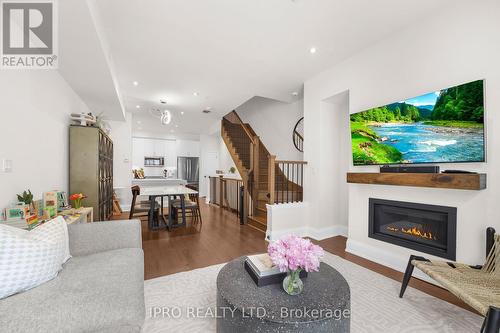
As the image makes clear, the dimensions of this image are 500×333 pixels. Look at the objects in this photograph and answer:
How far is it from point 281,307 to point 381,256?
226cm

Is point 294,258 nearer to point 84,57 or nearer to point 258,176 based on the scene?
point 84,57

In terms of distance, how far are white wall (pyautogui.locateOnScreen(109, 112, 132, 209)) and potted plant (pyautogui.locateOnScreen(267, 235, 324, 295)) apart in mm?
6024

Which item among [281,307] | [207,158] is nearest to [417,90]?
[281,307]

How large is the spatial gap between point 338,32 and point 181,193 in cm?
363

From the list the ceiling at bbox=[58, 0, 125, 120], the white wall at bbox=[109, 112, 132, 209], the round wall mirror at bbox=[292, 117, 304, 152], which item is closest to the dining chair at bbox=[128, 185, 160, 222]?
the ceiling at bbox=[58, 0, 125, 120]

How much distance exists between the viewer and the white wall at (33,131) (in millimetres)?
2023

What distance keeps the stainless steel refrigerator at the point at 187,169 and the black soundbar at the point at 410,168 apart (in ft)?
25.7

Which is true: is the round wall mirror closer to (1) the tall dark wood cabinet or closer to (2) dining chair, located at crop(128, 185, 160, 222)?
(2) dining chair, located at crop(128, 185, 160, 222)

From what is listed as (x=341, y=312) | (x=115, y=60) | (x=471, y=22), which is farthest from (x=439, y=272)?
(x=115, y=60)

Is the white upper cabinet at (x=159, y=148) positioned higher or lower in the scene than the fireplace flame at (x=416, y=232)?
higher

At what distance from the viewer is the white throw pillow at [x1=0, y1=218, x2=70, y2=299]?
1130mm

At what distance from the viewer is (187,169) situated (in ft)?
30.9

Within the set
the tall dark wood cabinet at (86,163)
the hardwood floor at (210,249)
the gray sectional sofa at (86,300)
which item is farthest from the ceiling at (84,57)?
the hardwood floor at (210,249)

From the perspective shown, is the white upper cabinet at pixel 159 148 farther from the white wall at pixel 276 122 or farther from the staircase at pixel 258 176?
the white wall at pixel 276 122
